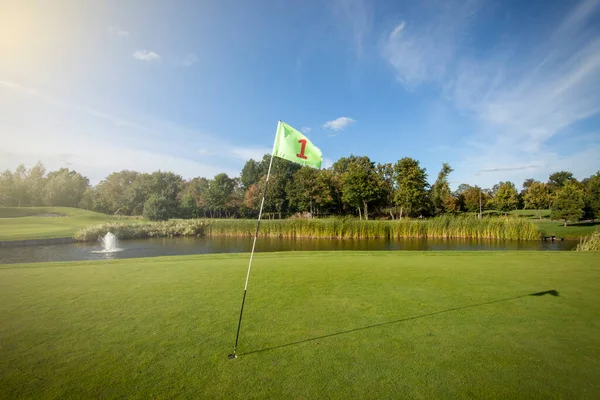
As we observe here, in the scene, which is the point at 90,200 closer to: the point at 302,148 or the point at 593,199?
the point at 302,148

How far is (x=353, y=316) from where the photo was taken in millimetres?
4871

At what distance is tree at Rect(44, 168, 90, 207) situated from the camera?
2591 inches

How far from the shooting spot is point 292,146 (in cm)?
447

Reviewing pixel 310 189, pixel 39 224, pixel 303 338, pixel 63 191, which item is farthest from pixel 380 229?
pixel 63 191

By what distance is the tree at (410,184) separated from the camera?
161 ft

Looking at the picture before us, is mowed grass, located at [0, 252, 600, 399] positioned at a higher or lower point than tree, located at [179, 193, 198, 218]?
lower

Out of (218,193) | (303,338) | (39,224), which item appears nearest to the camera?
(303,338)

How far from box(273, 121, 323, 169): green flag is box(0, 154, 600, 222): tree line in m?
47.7

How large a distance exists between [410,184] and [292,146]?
4945cm

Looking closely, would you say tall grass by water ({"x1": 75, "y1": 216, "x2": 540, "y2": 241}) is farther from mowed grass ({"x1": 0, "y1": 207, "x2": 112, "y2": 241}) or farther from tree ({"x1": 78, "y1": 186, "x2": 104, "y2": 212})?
tree ({"x1": 78, "y1": 186, "x2": 104, "y2": 212})

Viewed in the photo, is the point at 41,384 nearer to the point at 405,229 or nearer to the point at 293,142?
the point at 293,142

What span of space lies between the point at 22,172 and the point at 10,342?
82.6 meters

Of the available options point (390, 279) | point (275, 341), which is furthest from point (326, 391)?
point (390, 279)

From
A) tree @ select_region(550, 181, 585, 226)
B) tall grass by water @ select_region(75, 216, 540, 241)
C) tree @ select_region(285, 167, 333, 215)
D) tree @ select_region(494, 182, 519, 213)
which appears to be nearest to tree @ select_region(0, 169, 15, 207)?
tall grass by water @ select_region(75, 216, 540, 241)
